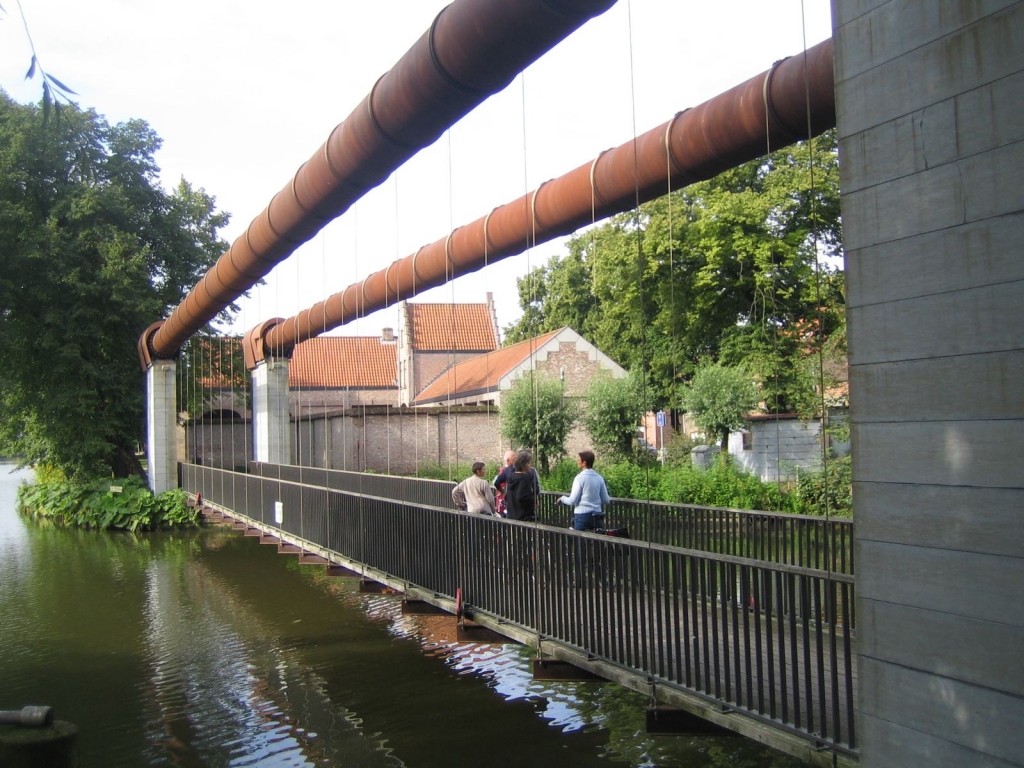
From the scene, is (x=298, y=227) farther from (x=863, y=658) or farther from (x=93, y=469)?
(x=93, y=469)

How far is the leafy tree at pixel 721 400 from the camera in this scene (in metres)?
21.1

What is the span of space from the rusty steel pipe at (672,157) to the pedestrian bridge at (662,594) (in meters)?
2.16

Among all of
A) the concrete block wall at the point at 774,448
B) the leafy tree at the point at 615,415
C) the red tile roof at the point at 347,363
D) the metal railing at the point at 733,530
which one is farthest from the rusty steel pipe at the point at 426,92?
the red tile roof at the point at 347,363

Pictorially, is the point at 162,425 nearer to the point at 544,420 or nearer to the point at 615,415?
the point at 544,420

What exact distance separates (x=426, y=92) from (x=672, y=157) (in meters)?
1.97

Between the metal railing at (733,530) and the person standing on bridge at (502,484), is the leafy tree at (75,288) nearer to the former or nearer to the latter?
the metal railing at (733,530)

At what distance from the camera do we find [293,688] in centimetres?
788

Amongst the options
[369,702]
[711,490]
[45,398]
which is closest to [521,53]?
[369,702]

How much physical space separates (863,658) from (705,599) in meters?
1.68

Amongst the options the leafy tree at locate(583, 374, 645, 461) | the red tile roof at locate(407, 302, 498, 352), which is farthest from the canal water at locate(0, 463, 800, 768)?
the red tile roof at locate(407, 302, 498, 352)

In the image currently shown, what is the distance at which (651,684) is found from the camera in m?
4.77

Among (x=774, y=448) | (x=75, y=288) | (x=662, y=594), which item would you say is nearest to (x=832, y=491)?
(x=774, y=448)

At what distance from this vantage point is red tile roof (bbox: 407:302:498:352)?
46219mm

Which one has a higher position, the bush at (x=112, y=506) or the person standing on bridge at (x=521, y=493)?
the person standing on bridge at (x=521, y=493)
